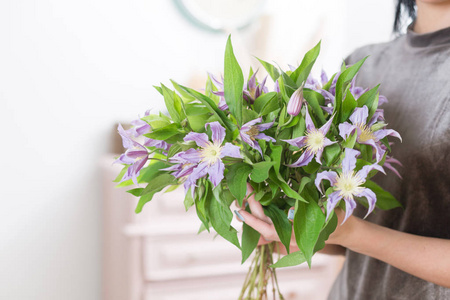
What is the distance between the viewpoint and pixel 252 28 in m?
1.90

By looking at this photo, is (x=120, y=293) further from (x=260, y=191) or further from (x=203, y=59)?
(x=260, y=191)

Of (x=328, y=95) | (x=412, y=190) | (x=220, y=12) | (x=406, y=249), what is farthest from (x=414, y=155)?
(x=220, y=12)

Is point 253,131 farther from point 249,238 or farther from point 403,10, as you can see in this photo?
point 403,10

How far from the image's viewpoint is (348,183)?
19.3 inches

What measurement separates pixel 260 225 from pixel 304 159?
11 cm

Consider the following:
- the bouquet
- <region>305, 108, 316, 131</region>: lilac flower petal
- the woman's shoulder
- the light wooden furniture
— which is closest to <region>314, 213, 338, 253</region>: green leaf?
the bouquet

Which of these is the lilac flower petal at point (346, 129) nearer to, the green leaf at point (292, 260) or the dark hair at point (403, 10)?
the green leaf at point (292, 260)

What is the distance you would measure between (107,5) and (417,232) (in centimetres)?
139

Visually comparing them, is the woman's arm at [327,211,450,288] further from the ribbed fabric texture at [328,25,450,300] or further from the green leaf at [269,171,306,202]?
the green leaf at [269,171,306,202]

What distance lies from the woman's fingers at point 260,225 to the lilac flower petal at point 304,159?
0.10 meters

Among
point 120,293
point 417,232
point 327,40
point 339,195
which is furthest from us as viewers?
point 327,40

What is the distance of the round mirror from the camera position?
71.2 inches

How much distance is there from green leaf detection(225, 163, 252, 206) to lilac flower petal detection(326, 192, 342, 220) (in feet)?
0.28

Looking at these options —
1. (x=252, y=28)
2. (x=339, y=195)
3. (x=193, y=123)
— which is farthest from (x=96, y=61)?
(x=339, y=195)
